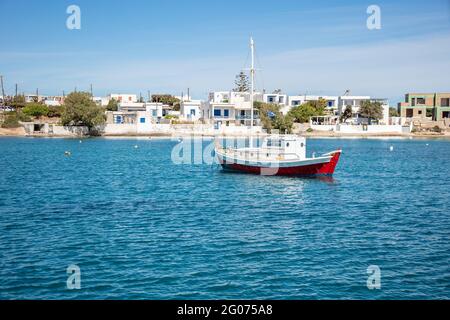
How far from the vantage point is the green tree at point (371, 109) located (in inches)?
4988

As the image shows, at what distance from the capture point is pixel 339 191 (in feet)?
126

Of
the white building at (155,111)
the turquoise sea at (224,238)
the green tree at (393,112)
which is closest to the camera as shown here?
the turquoise sea at (224,238)

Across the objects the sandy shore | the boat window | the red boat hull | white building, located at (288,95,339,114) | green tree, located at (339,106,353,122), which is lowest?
the red boat hull

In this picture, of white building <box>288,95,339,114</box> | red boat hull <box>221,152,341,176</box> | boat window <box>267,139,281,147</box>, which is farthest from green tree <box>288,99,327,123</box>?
red boat hull <box>221,152,341,176</box>

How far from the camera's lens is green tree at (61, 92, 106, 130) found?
11100 cm

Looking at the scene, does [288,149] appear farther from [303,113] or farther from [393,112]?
[393,112]

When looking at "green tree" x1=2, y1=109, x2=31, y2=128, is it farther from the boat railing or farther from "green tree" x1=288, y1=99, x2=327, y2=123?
the boat railing

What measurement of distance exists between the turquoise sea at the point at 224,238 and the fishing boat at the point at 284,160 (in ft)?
4.80

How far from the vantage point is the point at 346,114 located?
433 feet

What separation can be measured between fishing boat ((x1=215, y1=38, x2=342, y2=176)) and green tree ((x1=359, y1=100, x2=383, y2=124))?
8557cm

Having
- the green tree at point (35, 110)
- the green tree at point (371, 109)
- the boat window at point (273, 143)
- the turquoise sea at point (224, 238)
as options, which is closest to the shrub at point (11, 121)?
the green tree at point (35, 110)

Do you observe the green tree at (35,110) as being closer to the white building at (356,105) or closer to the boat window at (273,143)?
the white building at (356,105)

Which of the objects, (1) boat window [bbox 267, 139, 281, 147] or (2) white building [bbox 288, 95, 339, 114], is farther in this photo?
(2) white building [bbox 288, 95, 339, 114]
